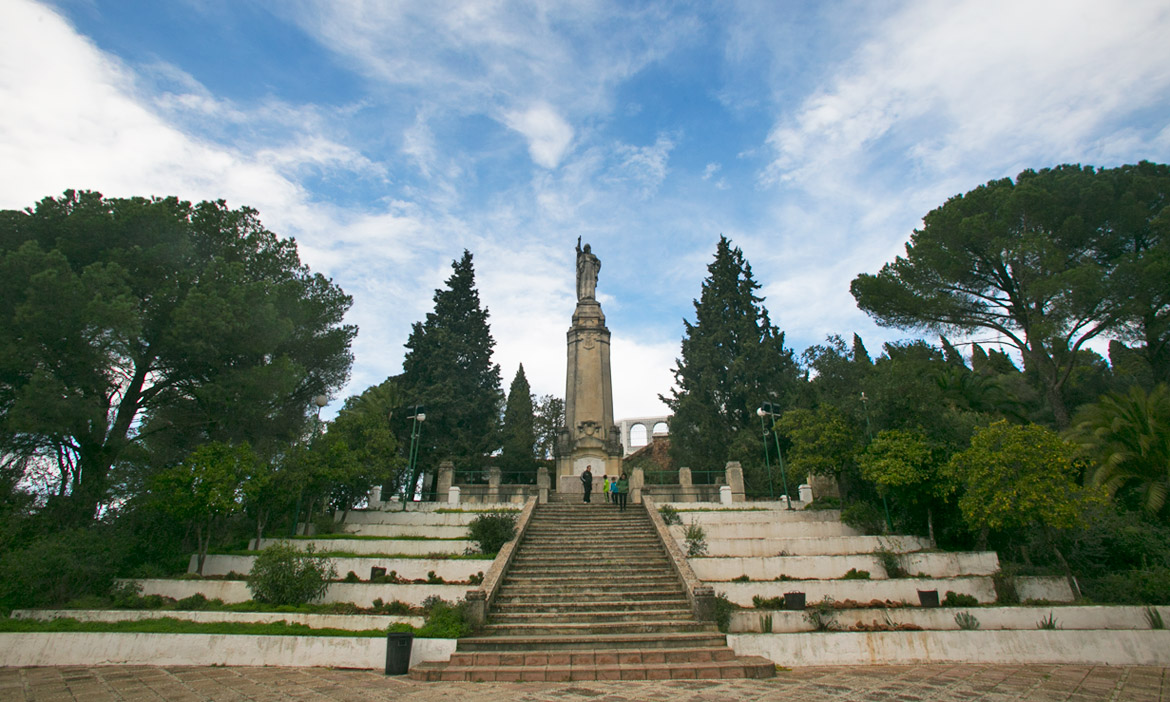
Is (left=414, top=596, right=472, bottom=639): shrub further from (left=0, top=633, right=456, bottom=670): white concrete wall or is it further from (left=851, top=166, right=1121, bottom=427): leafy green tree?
(left=851, top=166, right=1121, bottom=427): leafy green tree

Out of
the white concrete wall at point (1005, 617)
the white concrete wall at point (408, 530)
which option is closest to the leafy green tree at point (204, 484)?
the white concrete wall at point (408, 530)

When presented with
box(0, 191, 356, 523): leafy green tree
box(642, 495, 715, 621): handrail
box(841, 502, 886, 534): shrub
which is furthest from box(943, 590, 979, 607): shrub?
box(0, 191, 356, 523): leafy green tree

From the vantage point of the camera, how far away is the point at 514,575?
12.4 meters

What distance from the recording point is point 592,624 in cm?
1016

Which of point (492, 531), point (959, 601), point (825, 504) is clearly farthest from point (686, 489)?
point (959, 601)

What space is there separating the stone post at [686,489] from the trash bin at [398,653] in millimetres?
12201

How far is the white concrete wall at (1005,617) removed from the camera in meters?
10.3

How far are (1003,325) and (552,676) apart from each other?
2096cm

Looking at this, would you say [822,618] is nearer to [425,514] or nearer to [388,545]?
[388,545]

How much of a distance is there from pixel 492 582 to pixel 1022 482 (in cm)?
1092

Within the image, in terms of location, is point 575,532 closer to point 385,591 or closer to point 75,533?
point 385,591

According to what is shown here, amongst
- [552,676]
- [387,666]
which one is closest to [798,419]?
[552,676]

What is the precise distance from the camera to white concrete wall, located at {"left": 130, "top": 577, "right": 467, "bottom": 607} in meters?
11.7

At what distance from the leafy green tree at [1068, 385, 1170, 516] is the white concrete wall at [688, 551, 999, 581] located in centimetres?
401
